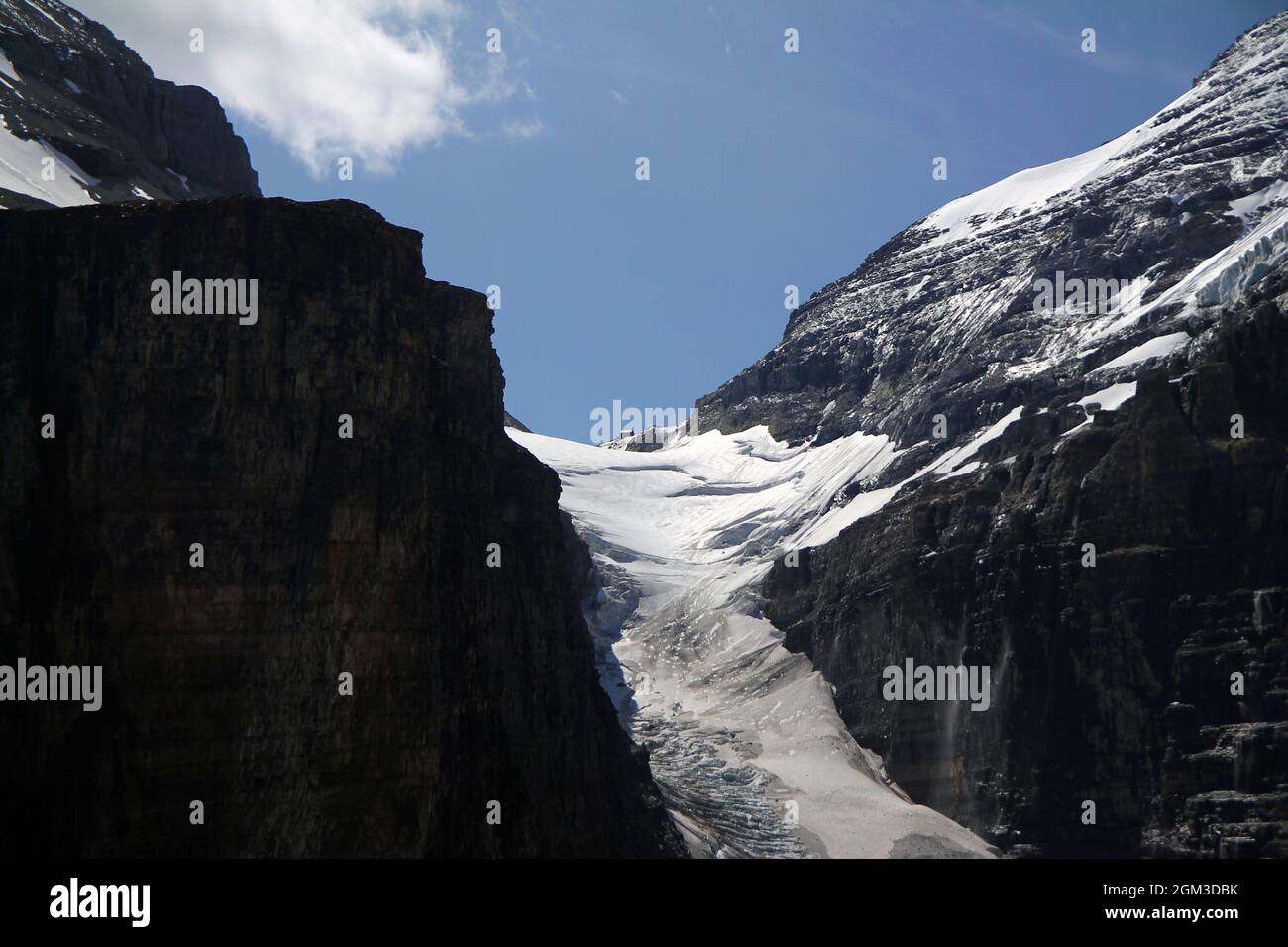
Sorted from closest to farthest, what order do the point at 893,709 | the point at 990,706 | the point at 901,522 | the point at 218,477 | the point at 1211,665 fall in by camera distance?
1. the point at 218,477
2. the point at 1211,665
3. the point at 990,706
4. the point at 893,709
5. the point at 901,522

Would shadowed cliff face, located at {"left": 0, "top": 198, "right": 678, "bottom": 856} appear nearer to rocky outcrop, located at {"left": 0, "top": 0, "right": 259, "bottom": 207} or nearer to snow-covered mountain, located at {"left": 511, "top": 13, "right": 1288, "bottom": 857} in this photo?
rocky outcrop, located at {"left": 0, "top": 0, "right": 259, "bottom": 207}

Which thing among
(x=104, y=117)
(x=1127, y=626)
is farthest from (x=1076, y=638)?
(x=104, y=117)

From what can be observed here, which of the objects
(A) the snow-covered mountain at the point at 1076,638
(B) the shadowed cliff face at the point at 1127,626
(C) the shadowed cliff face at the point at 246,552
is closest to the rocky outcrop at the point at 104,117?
(C) the shadowed cliff face at the point at 246,552

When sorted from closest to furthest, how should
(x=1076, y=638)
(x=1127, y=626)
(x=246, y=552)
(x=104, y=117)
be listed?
(x=246, y=552) → (x=104, y=117) → (x=1127, y=626) → (x=1076, y=638)

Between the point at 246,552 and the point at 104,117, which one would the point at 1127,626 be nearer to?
the point at 246,552

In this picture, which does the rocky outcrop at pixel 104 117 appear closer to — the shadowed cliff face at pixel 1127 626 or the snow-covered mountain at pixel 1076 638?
the snow-covered mountain at pixel 1076 638
